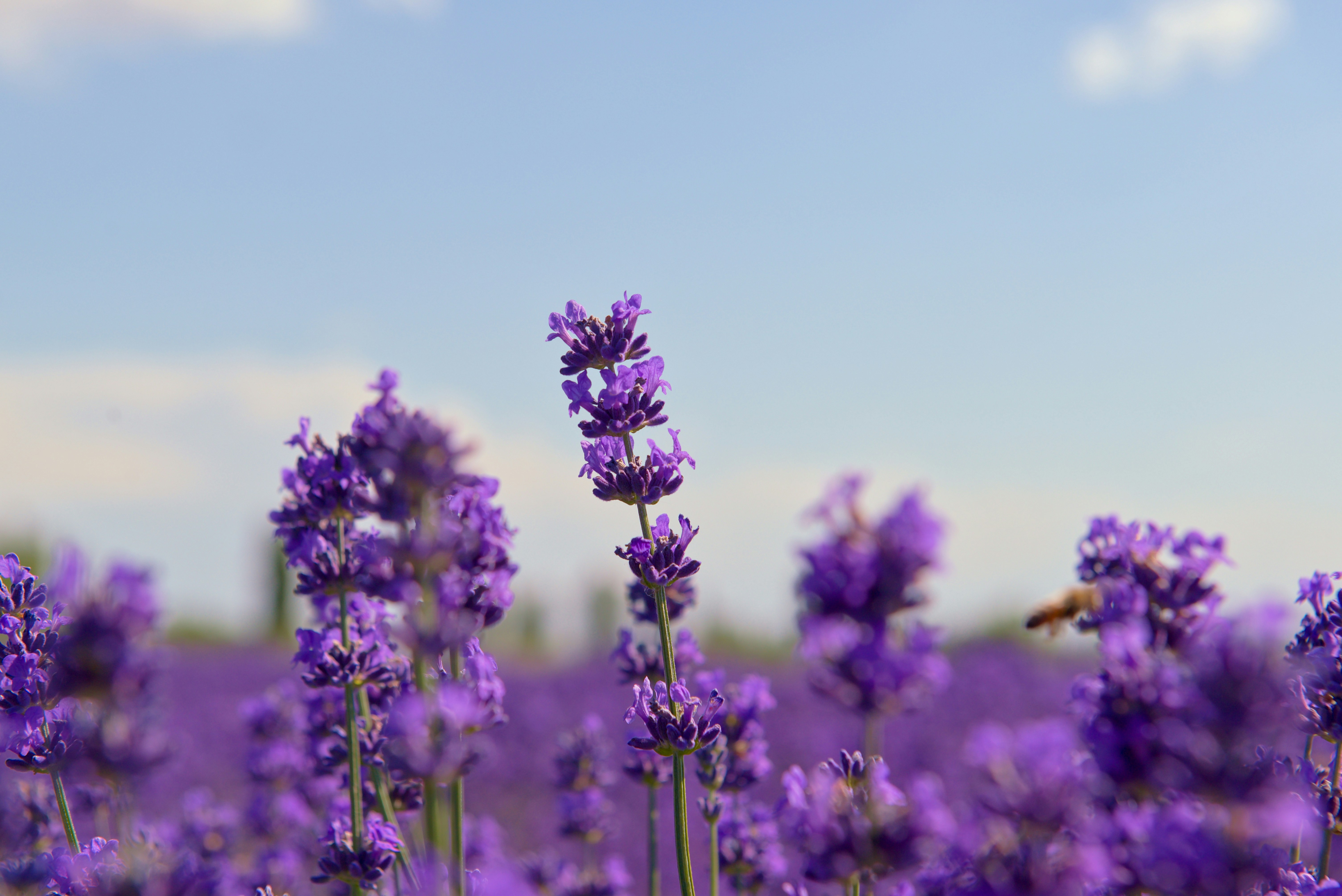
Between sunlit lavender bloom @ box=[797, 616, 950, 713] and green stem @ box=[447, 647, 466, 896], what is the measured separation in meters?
0.82

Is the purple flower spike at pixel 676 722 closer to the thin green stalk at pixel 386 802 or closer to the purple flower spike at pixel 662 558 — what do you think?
the purple flower spike at pixel 662 558

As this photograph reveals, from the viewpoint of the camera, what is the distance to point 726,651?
31.0 m

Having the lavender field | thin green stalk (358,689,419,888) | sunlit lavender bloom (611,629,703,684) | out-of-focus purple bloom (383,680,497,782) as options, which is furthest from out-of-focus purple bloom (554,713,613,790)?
out-of-focus purple bloom (383,680,497,782)

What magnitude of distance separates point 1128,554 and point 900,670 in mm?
834

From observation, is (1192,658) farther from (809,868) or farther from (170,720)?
(170,720)

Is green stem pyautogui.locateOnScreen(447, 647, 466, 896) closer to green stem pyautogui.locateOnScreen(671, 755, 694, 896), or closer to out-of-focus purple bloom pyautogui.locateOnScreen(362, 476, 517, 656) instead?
out-of-focus purple bloom pyautogui.locateOnScreen(362, 476, 517, 656)

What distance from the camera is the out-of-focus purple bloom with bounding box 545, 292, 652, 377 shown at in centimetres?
307

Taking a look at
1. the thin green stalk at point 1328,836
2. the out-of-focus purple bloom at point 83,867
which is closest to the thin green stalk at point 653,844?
the out-of-focus purple bloom at point 83,867

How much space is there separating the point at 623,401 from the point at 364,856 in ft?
4.24

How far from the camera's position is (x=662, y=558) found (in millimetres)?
2973

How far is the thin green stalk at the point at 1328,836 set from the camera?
8.89 feet

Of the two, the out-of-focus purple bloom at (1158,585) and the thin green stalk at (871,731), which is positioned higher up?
the out-of-focus purple bloom at (1158,585)

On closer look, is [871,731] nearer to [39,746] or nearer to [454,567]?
[454,567]

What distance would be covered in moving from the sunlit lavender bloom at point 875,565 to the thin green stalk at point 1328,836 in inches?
71.9
